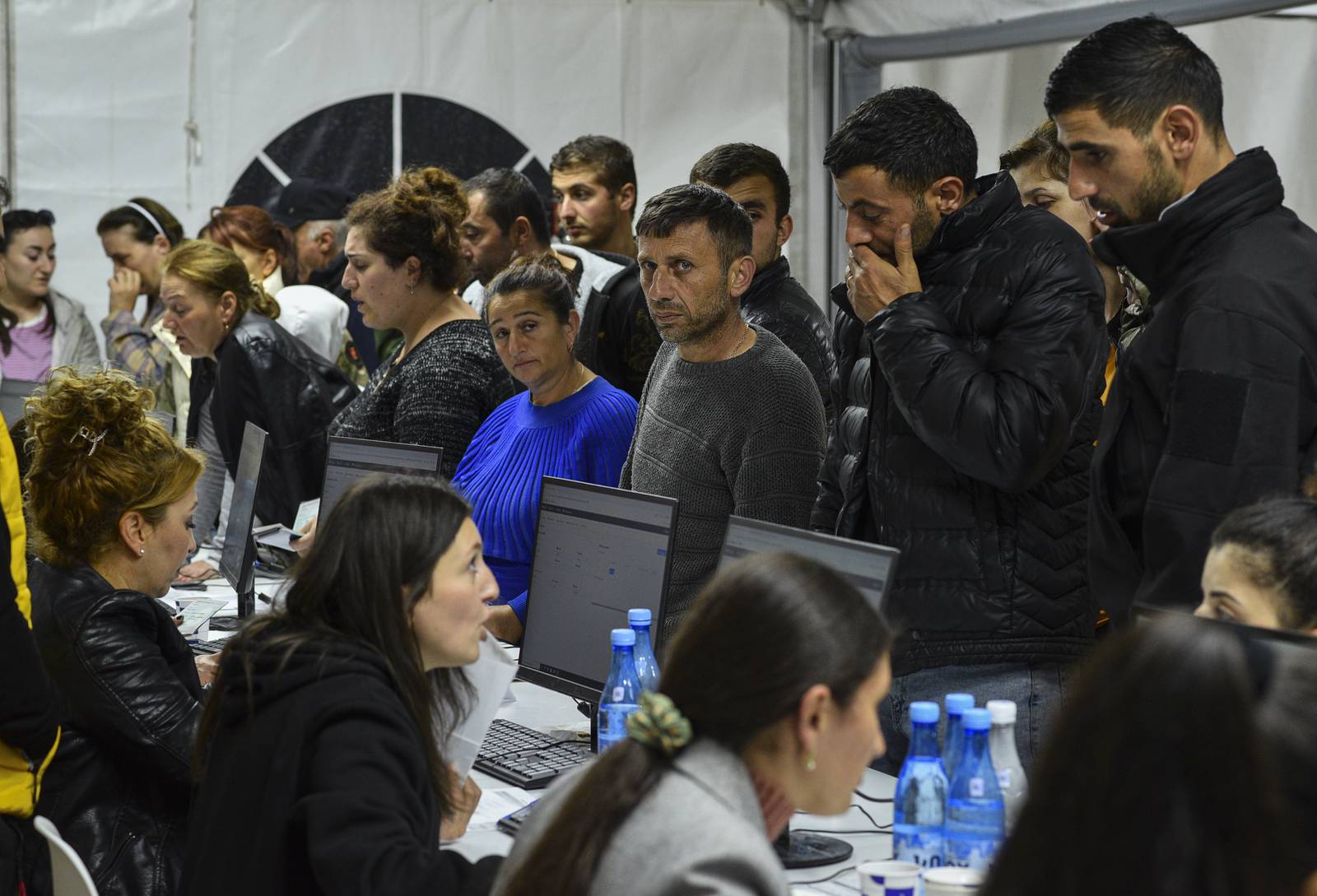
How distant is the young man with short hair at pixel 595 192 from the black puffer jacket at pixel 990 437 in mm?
2236

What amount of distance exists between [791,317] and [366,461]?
0.98 metres

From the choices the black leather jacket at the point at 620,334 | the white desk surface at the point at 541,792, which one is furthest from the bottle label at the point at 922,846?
the black leather jacket at the point at 620,334

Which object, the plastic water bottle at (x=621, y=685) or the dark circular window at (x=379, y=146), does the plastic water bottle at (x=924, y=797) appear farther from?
the dark circular window at (x=379, y=146)

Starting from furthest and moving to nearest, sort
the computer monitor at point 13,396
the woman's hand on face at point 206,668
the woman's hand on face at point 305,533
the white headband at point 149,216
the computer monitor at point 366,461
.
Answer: the white headband at point 149,216 < the computer monitor at point 13,396 < the woman's hand on face at point 305,533 < the computer monitor at point 366,461 < the woman's hand on face at point 206,668

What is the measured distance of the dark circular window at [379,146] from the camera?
6328 millimetres

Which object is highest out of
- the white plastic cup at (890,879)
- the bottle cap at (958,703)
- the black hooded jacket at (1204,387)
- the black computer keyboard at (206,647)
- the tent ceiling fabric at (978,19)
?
the tent ceiling fabric at (978,19)

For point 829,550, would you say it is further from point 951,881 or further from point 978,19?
point 978,19

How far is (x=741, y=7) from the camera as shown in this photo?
21.8ft

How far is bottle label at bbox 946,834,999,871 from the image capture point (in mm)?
1704

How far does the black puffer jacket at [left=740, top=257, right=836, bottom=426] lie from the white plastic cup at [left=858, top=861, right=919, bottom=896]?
1.69m

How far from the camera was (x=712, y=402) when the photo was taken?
2686 millimetres

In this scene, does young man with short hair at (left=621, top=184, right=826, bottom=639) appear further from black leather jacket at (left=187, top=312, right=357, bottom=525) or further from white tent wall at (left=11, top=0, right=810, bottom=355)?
white tent wall at (left=11, top=0, right=810, bottom=355)

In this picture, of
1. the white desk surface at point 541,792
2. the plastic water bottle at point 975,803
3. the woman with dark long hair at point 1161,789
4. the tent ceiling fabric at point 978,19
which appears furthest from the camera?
the tent ceiling fabric at point 978,19

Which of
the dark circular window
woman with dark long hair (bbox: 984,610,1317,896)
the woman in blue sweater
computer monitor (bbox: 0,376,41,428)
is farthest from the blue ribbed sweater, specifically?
the dark circular window
